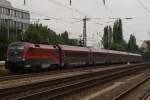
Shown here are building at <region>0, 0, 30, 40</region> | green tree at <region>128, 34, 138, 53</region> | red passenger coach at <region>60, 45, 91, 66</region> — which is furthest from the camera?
green tree at <region>128, 34, 138, 53</region>

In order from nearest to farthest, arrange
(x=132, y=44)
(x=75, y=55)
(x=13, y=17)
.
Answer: (x=75, y=55)
(x=13, y=17)
(x=132, y=44)

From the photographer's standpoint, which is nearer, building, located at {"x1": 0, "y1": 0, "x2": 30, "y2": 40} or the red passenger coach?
the red passenger coach

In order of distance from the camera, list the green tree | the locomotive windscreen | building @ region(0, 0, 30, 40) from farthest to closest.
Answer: the green tree < building @ region(0, 0, 30, 40) < the locomotive windscreen

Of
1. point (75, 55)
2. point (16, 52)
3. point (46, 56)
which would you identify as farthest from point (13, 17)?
point (16, 52)

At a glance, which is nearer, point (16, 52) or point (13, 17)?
point (16, 52)

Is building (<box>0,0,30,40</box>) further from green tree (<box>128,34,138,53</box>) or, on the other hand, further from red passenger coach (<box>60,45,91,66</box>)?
red passenger coach (<box>60,45,91,66</box>)

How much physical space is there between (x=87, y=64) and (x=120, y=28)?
71298mm

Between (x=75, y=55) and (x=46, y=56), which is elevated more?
(x=46, y=56)

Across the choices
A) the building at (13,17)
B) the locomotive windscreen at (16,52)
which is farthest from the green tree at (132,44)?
the locomotive windscreen at (16,52)

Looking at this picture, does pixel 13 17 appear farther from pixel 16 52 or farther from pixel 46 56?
pixel 16 52

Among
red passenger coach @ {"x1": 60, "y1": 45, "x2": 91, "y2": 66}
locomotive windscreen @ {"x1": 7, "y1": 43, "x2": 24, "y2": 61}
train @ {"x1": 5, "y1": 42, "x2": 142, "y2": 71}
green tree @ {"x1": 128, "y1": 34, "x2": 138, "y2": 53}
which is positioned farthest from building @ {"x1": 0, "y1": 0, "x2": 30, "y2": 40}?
locomotive windscreen @ {"x1": 7, "y1": 43, "x2": 24, "y2": 61}

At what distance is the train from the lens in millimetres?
39031

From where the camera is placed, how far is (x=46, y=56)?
144 feet

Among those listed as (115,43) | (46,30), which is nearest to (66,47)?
(46,30)
